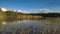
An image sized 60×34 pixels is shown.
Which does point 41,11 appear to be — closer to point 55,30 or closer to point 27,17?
point 27,17

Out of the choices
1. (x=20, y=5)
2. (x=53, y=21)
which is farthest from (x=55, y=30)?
(x=20, y=5)

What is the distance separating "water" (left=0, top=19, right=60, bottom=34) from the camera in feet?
6.23

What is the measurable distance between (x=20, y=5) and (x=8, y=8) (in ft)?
0.69

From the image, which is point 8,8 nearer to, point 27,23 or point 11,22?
point 11,22

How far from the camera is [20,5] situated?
1954 mm

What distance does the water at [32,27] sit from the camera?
1.90 meters

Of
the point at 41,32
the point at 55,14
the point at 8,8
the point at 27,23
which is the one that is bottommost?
the point at 41,32

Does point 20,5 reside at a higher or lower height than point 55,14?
higher

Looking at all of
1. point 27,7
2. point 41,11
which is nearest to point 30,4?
point 27,7

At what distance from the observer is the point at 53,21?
191 cm

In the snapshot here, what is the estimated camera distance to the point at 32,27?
6.35ft

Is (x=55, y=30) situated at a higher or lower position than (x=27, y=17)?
lower

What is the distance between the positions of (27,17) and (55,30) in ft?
1.67

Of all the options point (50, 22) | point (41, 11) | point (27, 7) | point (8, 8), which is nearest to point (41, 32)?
point (50, 22)
